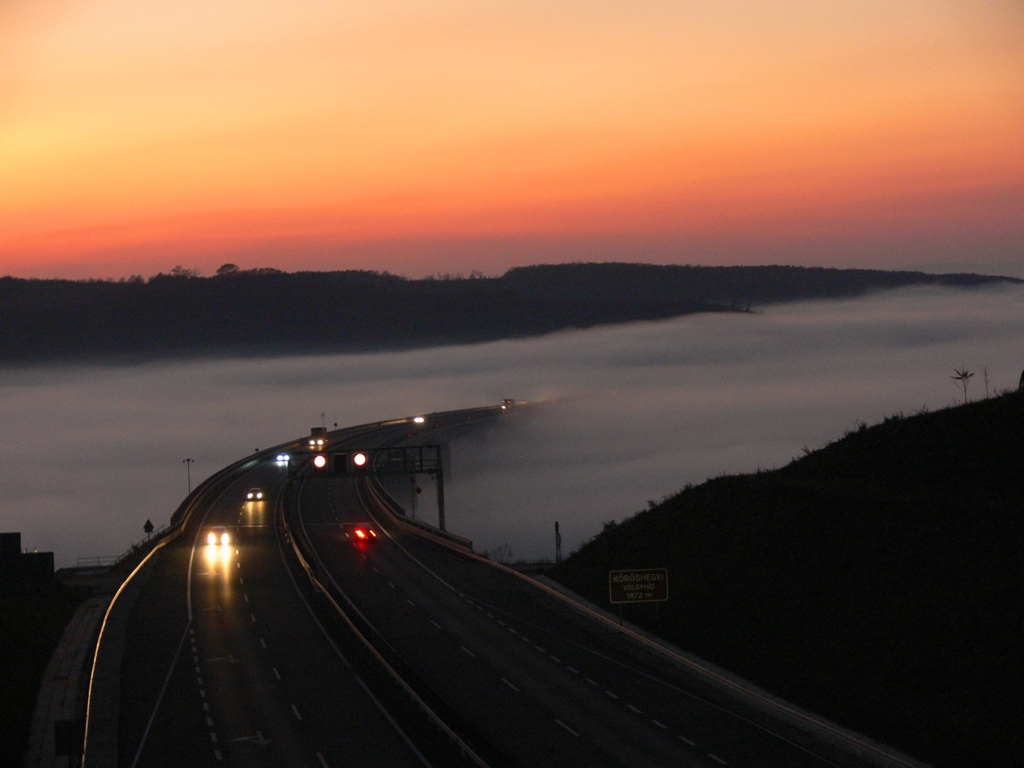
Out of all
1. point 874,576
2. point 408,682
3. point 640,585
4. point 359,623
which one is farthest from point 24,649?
point 874,576

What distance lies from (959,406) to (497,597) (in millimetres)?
22476

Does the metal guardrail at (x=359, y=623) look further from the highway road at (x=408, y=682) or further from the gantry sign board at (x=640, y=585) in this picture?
the gantry sign board at (x=640, y=585)

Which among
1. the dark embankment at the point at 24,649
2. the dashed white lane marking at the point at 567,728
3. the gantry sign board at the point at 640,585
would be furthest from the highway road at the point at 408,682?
the dark embankment at the point at 24,649

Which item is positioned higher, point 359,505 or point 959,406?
point 959,406

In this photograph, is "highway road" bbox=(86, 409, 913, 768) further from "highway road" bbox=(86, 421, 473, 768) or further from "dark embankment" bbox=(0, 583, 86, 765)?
"dark embankment" bbox=(0, 583, 86, 765)

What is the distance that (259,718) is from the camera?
3450 cm

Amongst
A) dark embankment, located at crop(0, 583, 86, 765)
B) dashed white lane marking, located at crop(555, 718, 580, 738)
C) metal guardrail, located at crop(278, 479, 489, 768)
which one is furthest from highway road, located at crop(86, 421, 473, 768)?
dashed white lane marking, located at crop(555, 718, 580, 738)

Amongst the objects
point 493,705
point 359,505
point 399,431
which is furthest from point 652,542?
point 399,431

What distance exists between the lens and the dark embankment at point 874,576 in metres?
31.7

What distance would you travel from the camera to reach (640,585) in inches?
1738

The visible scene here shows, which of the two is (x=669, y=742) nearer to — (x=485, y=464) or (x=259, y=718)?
(x=259, y=718)

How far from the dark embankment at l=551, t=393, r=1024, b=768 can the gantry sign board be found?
1.54 metres

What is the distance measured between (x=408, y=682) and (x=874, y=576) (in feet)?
50.6

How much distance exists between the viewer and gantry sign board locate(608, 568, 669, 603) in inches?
1727
